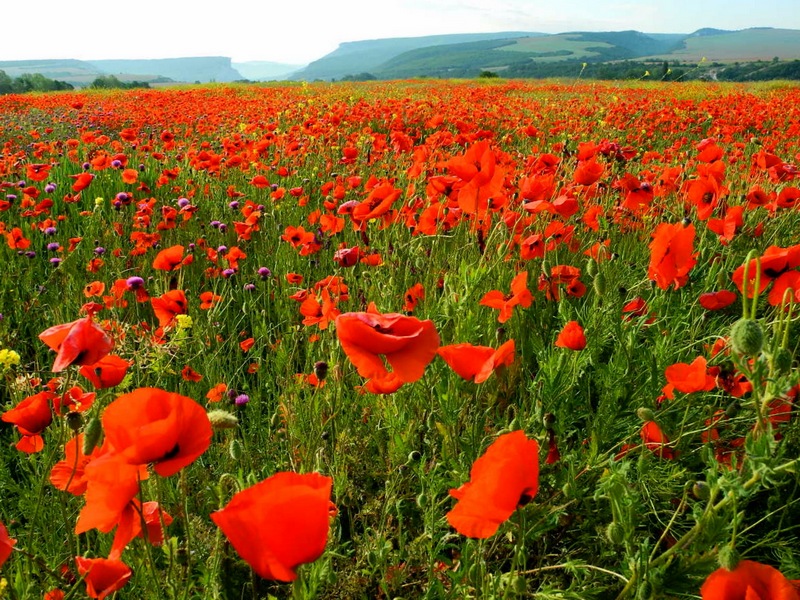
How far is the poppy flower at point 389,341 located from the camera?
39.0 inches

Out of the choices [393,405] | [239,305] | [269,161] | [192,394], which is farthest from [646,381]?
[269,161]

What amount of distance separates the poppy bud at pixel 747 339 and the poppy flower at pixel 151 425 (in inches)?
31.0

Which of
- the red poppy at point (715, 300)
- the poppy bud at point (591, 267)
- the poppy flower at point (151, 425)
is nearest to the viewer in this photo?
the poppy flower at point (151, 425)

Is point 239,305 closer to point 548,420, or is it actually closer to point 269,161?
point 548,420

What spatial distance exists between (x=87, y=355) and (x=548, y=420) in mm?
958

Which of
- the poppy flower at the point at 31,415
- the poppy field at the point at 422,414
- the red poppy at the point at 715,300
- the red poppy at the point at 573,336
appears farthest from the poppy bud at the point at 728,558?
the poppy flower at the point at 31,415

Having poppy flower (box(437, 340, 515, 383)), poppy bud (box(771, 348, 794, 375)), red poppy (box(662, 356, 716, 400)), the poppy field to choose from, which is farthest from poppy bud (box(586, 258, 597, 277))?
poppy bud (box(771, 348, 794, 375))

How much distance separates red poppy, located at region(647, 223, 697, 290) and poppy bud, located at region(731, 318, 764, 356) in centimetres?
73

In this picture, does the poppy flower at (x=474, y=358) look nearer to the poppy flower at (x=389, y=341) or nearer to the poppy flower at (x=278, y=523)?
the poppy flower at (x=389, y=341)

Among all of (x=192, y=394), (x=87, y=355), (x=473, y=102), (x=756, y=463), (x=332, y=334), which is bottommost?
(x=192, y=394)

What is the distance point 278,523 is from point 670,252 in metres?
1.37

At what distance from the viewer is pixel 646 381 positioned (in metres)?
1.82

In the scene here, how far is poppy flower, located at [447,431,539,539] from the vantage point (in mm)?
807

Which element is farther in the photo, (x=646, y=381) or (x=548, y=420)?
(x=646, y=381)
